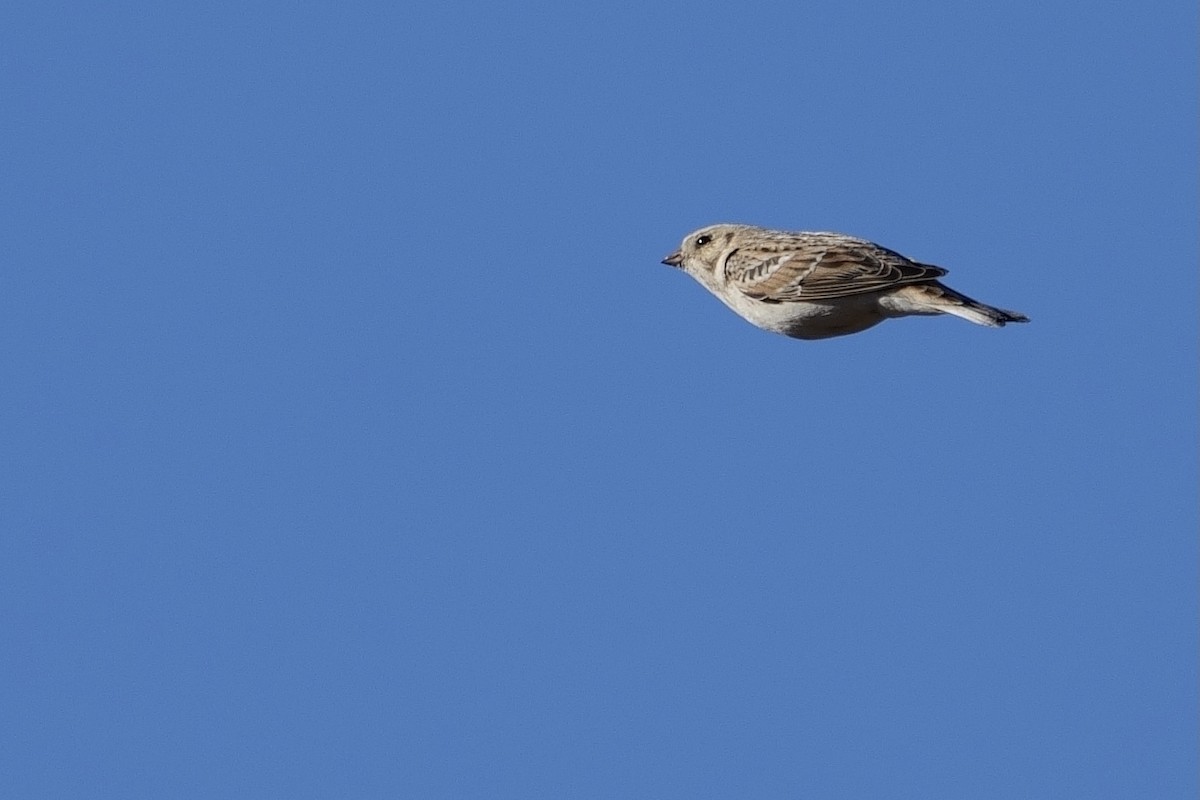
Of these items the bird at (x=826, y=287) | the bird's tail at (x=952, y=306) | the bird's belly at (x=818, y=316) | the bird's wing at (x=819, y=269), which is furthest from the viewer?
the bird's belly at (x=818, y=316)

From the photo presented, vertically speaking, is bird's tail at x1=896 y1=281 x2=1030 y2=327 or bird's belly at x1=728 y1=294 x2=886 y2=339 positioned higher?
bird's belly at x1=728 y1=294 x2=886 y2=339

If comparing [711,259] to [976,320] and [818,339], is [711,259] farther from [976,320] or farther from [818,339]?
[976,320]

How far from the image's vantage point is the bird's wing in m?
15.7

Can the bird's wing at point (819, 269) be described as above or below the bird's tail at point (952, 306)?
above

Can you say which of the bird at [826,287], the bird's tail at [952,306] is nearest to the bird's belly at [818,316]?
the bird at [826,287]

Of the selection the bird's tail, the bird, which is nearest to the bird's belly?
the bird

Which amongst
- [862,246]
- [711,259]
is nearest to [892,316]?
[862,246]

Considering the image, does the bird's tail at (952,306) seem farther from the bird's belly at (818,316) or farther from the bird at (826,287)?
the bird's belly at (818,316)

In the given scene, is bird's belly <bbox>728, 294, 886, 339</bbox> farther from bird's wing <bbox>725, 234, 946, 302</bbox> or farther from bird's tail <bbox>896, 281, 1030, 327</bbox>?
bird's tail <bbox>896, 281, 1030, 327</bbox>

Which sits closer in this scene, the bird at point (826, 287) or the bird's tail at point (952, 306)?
the bird's tail at point (952, 306)

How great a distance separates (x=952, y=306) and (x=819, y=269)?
1.50 m

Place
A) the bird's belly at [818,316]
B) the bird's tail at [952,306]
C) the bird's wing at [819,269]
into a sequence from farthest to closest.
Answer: the bird's belly at [818,316]
the bird's wing at [819,269]
the bird's tail at [952,306]

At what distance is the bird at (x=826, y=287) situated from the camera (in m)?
15.5

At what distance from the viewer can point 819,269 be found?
53.1 ft
